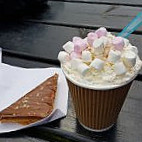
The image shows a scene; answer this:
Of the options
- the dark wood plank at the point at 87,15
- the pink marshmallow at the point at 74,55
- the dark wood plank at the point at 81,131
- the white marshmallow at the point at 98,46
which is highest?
the white marshmallow at the point at 98,46

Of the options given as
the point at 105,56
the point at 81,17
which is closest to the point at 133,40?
the point at 81,17

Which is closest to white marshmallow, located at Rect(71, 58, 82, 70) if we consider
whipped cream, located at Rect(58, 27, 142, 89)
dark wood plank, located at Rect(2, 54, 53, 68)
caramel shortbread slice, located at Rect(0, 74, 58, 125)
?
whipped cream, located at Rect(58, 27, 142, 89)

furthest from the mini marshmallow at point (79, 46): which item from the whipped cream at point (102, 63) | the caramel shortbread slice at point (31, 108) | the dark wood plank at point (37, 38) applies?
the dark wood plank at point (37, 38)

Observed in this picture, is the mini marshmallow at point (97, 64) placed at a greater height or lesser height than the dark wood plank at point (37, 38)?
greater

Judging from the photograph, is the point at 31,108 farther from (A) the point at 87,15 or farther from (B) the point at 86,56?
(A) the point at 87,15

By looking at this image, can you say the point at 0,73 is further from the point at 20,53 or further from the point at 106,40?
the point at 106,40

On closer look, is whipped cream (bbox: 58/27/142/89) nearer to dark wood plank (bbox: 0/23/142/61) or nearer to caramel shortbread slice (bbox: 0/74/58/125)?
caramel shortbread slice (bbox: 0/74/58/125)

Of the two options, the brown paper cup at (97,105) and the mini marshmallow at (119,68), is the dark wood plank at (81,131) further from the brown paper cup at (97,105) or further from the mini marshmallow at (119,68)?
the mini marshmallow at (119,68)
